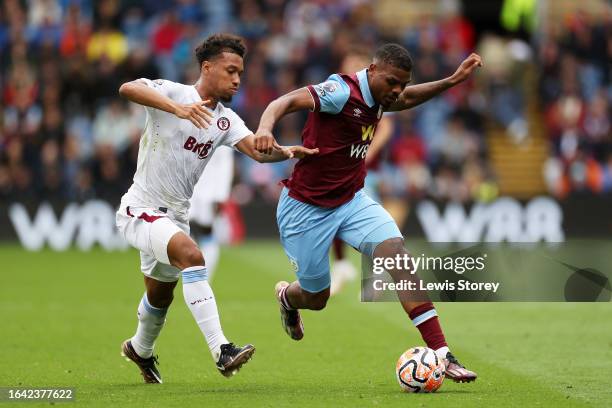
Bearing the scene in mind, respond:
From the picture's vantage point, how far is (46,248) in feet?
75.7

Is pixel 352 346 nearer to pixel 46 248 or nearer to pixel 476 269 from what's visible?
pixel 476 269

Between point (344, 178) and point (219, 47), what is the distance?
1356mm

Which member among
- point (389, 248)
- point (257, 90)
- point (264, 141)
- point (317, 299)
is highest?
point (264, 141)

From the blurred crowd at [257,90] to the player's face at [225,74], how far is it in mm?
14569

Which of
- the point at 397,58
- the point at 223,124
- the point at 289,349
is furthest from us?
the point at 289,349

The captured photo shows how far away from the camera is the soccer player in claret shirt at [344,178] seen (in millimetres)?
8352

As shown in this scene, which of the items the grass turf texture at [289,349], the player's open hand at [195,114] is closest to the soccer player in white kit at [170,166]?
the player's open hand at [195,114]

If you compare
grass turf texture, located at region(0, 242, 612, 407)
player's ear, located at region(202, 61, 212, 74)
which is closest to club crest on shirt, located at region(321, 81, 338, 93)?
player's ear, located at region(202, 61, 212, 74)

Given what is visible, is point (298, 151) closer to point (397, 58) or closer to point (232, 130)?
point (232, 130)

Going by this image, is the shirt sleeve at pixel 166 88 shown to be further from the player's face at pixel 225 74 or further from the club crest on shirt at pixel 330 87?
the club crest on shirt at pixel 330 87

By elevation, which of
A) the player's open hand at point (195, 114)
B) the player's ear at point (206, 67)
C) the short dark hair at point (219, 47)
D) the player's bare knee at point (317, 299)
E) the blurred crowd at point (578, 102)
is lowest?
the blurred crowd at point (578, 102)

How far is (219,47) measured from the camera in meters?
8.48

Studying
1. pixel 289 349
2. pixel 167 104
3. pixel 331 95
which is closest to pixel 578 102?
pixel 289 349

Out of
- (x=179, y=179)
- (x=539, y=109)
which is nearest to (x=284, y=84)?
(x=539, y=109)
